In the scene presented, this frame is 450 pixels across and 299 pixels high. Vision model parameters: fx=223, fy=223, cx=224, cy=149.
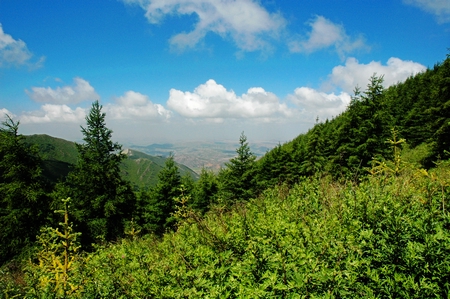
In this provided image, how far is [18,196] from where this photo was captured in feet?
48.2

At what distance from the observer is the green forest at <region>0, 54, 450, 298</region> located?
9.77 ft

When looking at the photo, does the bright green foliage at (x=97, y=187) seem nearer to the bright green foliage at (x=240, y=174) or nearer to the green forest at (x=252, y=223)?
the green forest at (x=252, y=223)

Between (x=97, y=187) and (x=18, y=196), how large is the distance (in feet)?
17.0

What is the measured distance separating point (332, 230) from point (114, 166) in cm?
2035

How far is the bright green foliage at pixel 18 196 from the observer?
1443cm

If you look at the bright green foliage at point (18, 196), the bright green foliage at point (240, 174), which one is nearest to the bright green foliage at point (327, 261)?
the bright green foliage at point (18, 196)

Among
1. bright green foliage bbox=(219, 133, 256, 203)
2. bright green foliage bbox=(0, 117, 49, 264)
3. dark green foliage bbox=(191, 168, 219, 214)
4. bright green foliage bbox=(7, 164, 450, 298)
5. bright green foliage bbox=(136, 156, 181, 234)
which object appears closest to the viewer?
bright green foliage bbox=(7, 164, 450, 298)

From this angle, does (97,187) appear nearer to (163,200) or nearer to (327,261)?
(163,200)

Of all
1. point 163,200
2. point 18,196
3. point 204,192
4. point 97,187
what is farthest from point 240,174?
point 18,196

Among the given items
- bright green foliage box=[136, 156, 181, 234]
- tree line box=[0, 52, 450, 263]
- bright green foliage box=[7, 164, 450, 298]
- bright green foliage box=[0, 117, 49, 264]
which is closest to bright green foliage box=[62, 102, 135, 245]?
tree line box=[0, 52, 450, 263]

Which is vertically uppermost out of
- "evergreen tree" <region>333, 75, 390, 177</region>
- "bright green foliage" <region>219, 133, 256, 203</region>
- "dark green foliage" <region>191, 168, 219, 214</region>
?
"evergreen tree" <region>333, 75, 390, 177</region>

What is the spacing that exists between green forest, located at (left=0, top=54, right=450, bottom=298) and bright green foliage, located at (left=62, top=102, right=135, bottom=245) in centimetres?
10

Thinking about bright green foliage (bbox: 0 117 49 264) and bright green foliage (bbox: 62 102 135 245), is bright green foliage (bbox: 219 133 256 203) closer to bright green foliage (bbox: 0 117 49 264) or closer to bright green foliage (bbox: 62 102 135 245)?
bright green foliage (bbox: 62 102 135 245)

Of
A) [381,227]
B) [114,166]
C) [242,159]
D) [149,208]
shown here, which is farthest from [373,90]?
[149,208]
